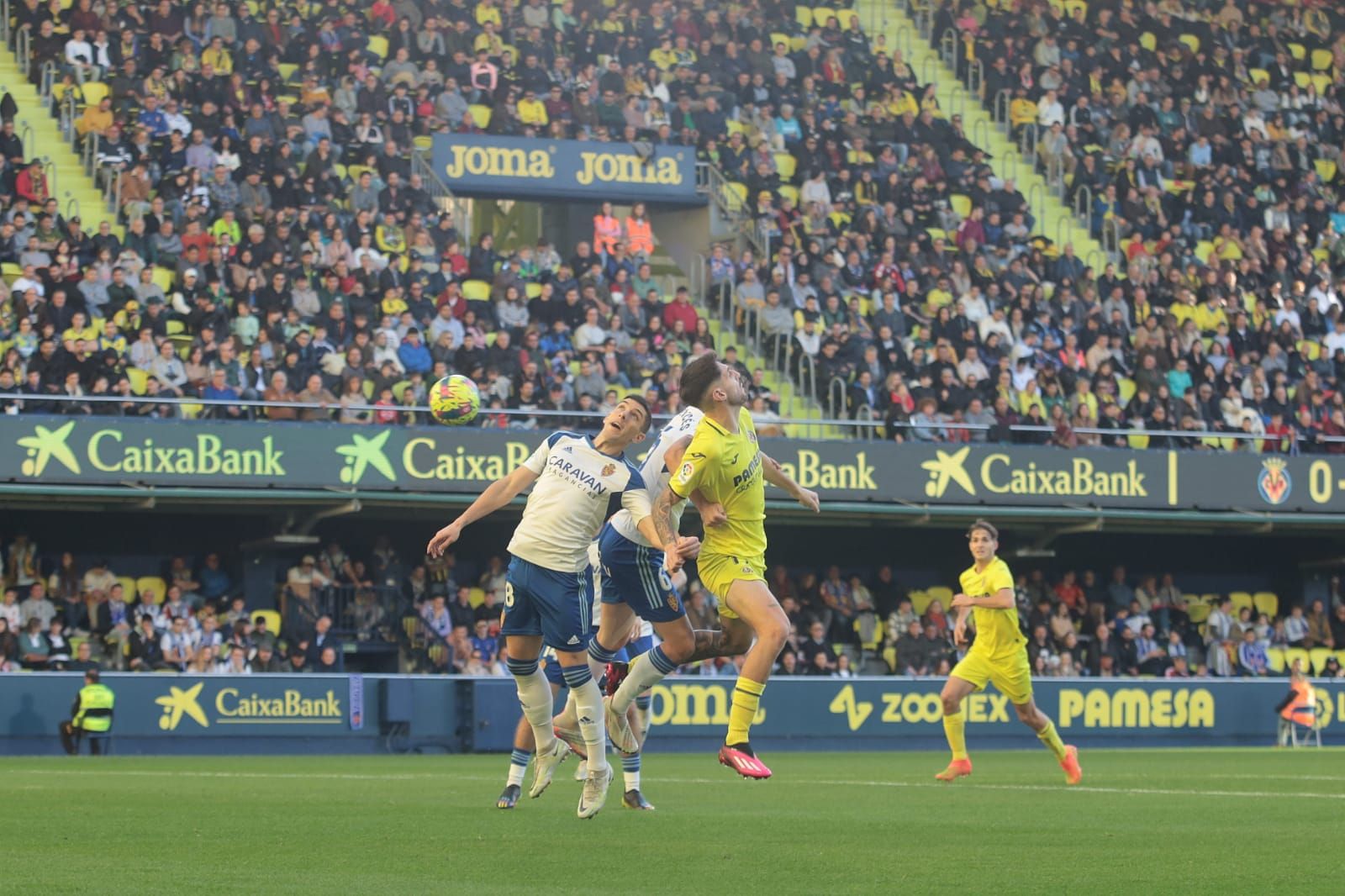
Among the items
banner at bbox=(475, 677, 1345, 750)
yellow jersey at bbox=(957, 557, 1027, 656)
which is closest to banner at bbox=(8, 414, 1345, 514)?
banner at bbox=(475, 677, 1345, 750)

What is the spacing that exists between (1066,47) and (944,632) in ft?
48.4

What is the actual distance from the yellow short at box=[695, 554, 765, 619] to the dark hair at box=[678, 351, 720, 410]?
893 millimetres

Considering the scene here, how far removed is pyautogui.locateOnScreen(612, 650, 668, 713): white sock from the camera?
12.0 m

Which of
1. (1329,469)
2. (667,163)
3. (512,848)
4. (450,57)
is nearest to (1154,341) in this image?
(1329,469)

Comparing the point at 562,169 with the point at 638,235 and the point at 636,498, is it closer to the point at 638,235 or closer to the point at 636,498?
the point at 638,235

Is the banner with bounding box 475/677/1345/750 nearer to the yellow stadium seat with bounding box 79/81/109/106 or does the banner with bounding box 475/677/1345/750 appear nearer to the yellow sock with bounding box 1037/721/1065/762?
the yellow sock with bounding box 1037/721/1065/762

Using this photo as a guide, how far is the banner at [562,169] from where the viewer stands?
3175 centimetres

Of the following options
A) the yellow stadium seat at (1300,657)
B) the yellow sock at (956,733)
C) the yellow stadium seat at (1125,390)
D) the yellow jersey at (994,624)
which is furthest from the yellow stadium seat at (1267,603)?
the yellow sock at (956,733)

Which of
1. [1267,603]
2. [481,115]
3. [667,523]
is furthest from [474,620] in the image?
[667,523]

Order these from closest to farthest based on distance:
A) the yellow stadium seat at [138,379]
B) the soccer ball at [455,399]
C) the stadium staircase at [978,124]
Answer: the soccer ball at [455,399], the yellow stadium seat at [138,379], the stadium staircase at [978,124]

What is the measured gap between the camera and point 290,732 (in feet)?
79.9

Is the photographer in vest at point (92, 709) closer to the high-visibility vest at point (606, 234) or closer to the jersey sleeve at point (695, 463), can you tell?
the high-visibility vest at point (606, 234)

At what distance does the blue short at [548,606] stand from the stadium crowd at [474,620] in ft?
45.6

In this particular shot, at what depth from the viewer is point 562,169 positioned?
32.3 meters
